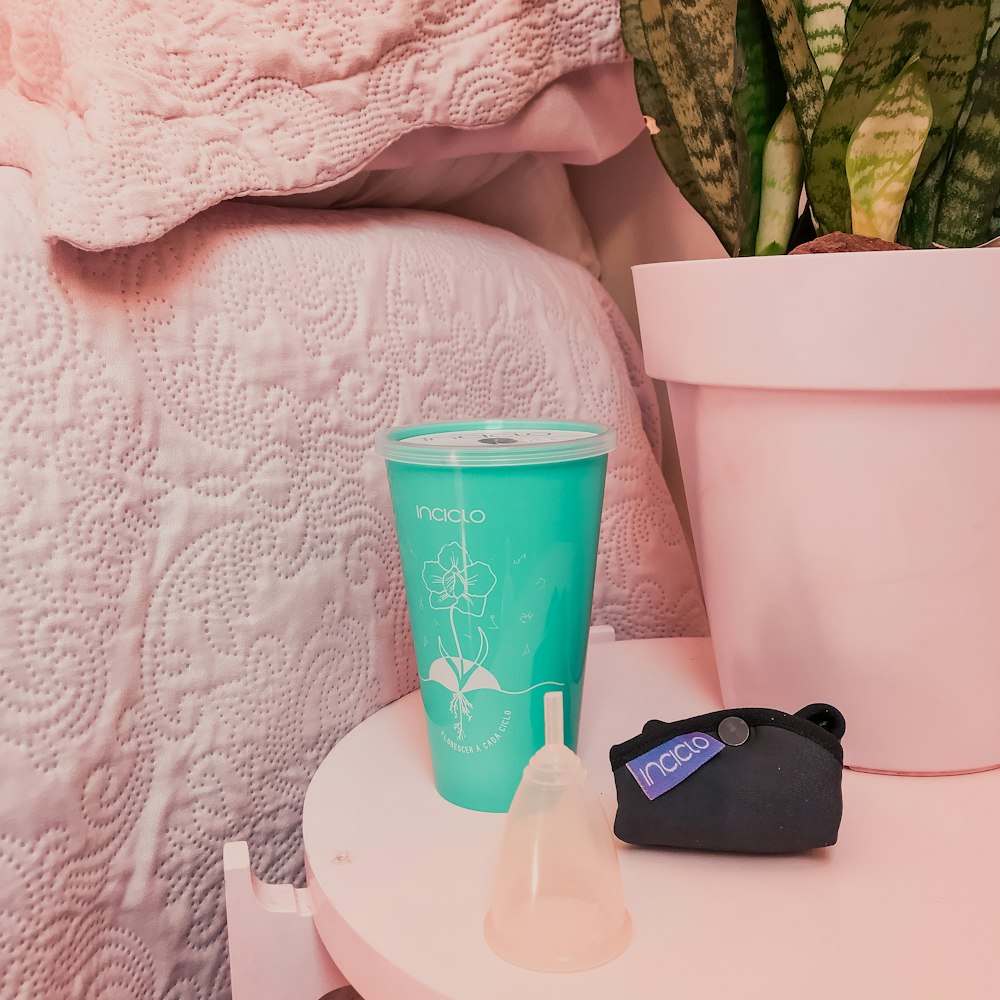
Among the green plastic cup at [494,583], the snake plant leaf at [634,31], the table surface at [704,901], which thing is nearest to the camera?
the table surface at [704,901]

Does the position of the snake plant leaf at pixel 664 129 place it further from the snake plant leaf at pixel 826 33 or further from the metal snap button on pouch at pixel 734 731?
the metal snap button on pouch at pixel 734 731

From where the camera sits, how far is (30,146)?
58cm

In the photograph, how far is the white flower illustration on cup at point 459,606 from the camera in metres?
0.49

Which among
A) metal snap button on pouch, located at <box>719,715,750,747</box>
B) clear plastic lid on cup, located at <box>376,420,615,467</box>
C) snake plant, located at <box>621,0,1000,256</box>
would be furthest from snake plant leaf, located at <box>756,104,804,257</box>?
metal snap button on pouch, located at <box>719,715,750,747</box>

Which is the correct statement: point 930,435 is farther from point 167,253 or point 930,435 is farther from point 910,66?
point 167,253

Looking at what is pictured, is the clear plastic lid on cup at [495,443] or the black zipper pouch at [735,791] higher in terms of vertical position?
the clear plastic lid on cup at [495,443]

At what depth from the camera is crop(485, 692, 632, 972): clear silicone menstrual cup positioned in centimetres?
40

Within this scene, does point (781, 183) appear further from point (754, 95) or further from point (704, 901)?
point (704, 901)

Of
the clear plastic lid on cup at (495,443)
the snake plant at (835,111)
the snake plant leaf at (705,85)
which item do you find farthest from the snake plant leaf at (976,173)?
the clear plastic lid on cup at (495,443)

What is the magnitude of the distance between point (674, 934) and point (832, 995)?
66mm

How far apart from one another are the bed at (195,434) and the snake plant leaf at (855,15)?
249 millimetres

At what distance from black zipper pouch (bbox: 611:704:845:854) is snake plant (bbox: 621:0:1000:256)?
0.29m

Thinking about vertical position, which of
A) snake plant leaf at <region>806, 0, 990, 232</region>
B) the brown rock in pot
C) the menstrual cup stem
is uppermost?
snake plant leaf at <region>806, 0, 990, 232</region>

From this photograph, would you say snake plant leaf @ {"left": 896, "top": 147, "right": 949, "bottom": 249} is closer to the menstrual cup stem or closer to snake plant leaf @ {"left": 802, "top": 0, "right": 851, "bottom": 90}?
snake plant leaf @ {"left": 802, "top": 0, "right": 851, "bottom": 90}
